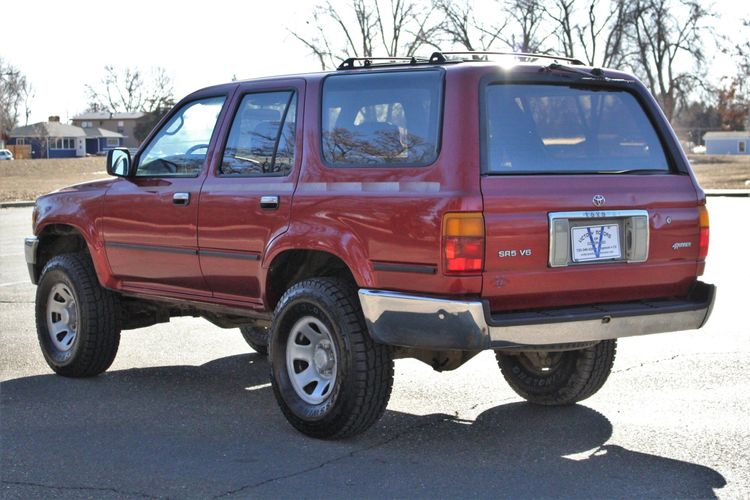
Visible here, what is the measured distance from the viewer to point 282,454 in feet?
18.3

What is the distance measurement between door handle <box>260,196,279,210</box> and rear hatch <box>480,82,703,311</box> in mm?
1294

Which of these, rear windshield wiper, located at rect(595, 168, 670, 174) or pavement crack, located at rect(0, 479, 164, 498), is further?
rear windshield wiper, located at rect(595, 168, 670, 174)

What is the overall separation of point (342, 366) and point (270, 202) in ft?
3.47

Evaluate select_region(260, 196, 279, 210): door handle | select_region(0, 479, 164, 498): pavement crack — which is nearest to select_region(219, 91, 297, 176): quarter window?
select_region(260, 196, 279, 210): door handle

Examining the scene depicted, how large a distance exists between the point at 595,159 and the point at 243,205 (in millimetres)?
1932

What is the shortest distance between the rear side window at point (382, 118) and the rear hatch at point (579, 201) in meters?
0.28

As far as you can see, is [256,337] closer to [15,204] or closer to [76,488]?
[76,488]

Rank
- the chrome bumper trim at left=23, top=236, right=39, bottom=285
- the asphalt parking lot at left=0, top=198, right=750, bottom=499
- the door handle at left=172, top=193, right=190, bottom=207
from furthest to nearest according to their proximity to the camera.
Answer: the chrome bumper trim at left=23, top=236, right=39, bottom=285
the door handle at left=172, top=193, right=190, bottom=207
the asphalt parking lot at left=0, top=198, right=750, bottom=499

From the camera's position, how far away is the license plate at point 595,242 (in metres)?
5.46

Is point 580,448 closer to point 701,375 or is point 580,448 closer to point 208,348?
point 701,375

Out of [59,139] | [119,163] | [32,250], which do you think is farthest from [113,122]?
[119,163]

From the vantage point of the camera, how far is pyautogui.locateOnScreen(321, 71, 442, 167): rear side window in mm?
5512

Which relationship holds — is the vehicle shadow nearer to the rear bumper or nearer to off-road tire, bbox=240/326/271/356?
the rear bumper

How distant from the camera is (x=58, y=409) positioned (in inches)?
259
